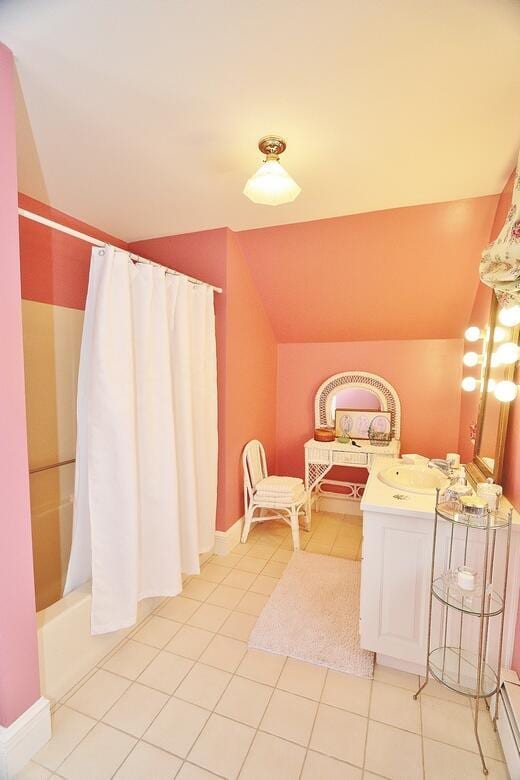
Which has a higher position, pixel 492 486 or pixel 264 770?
pixel 492 486

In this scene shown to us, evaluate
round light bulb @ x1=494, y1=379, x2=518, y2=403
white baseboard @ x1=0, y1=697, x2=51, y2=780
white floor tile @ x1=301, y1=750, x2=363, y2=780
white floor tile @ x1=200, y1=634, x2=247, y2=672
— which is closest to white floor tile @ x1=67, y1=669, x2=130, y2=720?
white baseboard @ x1=0, y1=697, x2=51, y2=780

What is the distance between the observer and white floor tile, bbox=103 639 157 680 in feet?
5.39

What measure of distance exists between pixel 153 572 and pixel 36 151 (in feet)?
6.86

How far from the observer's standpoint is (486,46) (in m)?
1.08

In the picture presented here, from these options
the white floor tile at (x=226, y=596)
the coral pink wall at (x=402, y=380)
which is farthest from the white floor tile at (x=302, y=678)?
the coral pink wall at (x=402, y=380)

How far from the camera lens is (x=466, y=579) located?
4.55 ft

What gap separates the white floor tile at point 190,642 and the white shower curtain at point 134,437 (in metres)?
0.21

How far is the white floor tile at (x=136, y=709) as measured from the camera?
54.6 inches

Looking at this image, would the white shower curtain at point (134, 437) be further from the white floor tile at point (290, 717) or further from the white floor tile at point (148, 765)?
the white floor tile at point (290, 717)

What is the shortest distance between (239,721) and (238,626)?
523mm

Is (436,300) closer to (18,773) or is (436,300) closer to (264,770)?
(264,770)

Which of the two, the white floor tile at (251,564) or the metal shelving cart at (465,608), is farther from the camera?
the white floor tile at (251,564)

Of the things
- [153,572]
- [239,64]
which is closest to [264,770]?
[153,572]

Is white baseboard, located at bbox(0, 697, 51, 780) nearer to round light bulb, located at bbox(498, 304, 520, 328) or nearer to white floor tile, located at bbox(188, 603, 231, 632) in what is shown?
white floor tile, located at bbox(188, 603, 231, 632)
